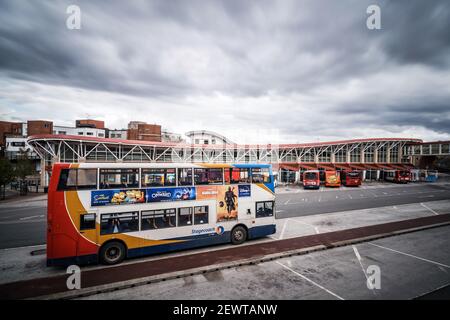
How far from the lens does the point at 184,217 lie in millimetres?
11102

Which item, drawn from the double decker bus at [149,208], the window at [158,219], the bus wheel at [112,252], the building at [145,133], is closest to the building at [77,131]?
the building at [145,133]

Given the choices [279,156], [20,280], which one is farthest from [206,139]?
[20,280]

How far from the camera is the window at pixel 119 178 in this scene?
9602mm

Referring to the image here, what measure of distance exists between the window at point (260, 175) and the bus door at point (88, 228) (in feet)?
26.0

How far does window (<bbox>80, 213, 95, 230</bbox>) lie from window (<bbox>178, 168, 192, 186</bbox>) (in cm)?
393

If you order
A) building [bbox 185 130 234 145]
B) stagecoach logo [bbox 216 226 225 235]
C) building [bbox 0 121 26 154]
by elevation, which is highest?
building [bbox 0 121 26 154]

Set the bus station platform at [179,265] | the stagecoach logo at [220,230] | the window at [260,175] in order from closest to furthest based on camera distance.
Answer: the bus station platform at [179,265] < the stagecoach logo at [220,230] < the window at [260,175]

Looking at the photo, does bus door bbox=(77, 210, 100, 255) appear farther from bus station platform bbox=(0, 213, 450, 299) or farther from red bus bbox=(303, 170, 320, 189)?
red bus bbox=(303, 170, 320, 189)

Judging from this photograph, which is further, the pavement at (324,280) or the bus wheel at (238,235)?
the bus wheel at (238,235)

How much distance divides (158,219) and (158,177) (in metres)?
1.99

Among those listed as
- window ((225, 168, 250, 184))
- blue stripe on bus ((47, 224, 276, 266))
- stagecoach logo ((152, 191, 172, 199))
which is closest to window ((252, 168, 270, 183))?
window ((225, 168, 250, 184))

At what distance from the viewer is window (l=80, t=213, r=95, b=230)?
9211mm

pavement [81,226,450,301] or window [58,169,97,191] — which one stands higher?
window [58,169,97,191]

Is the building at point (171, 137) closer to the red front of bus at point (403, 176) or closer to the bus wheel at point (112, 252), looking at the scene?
the red front of bus at point (403, 176)
